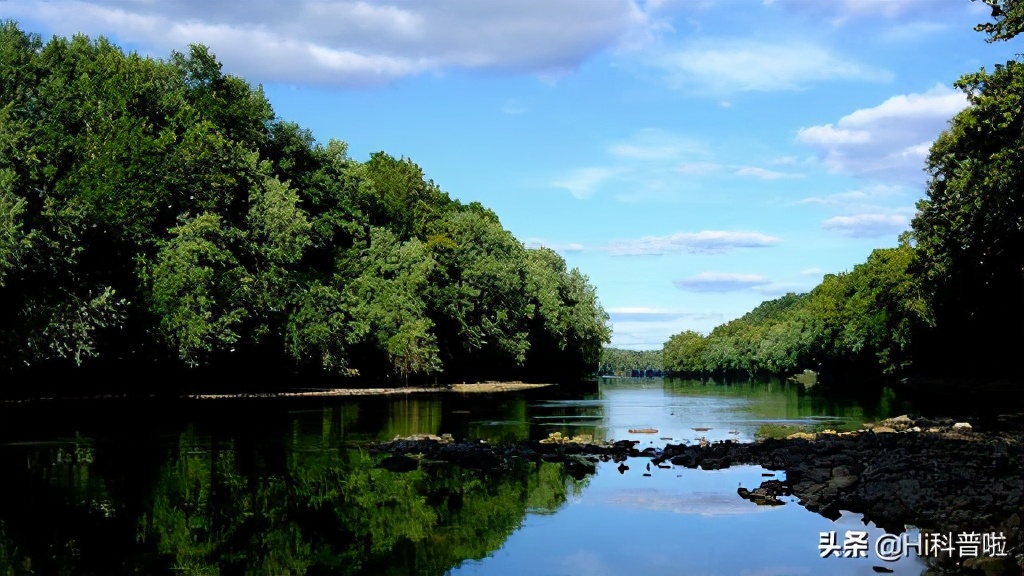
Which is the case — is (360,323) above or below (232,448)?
above

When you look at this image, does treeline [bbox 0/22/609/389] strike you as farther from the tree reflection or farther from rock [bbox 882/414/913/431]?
rock [bbox 882/414/913/431]

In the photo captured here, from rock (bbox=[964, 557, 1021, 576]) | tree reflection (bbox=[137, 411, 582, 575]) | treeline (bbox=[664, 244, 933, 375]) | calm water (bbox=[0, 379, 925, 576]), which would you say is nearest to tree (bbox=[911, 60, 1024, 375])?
treeline (bbox=[664, 244, 933, 375])

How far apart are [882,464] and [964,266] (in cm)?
5086

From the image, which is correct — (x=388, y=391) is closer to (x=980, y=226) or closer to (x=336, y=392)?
(x=336, y=392)

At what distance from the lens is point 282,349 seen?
250 feet

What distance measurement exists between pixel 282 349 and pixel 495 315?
3059cm

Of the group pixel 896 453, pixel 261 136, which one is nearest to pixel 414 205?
pixel 261 136

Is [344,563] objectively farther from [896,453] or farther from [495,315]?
[495,315]

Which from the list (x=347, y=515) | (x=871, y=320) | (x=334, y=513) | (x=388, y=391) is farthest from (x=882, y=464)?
(x=871, y=320)

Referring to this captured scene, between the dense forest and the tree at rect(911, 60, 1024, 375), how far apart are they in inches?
3.4

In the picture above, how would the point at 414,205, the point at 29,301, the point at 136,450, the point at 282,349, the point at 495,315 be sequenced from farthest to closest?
the point at 414,205 → the point at 495,315 → the point at 282,349 → the point at 29,301 → the point at 136,450

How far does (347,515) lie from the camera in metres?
22.0

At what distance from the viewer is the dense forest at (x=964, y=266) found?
5397 centimetres

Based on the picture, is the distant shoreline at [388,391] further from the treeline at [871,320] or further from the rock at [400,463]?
the treeline at [871,320]
